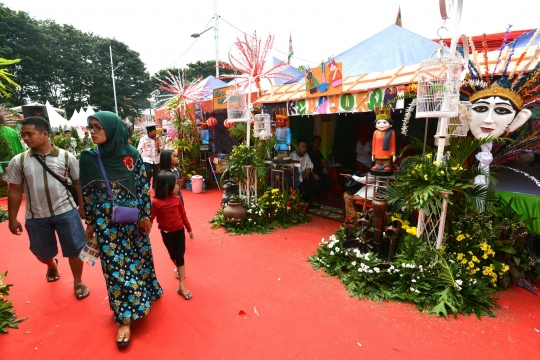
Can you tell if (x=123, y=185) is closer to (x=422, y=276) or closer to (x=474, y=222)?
(x=422, y=276)

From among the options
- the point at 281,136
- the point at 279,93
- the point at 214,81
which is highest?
the point at 214,81

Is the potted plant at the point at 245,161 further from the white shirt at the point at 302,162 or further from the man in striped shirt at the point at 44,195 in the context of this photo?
the man in striped shirt at the point at 44,195

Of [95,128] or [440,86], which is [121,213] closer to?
[95,128]

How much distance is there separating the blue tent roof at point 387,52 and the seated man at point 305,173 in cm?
174

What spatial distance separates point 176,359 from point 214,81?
393 inches

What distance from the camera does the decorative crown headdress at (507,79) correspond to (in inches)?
122

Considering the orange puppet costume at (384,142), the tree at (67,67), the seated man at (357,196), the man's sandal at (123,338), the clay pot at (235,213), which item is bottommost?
the man's sandal at (123,338)

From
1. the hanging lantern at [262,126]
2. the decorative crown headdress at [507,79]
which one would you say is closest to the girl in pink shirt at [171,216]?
the hanging lantern at [262,126]

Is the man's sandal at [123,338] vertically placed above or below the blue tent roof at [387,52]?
below

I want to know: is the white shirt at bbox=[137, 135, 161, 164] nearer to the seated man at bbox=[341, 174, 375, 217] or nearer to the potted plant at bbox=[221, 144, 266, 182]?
the potted plant at bbox=[221, 144, 266, 182]

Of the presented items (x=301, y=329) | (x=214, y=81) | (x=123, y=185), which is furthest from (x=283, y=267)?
(x=214, y=81)

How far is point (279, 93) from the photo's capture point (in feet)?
20.2

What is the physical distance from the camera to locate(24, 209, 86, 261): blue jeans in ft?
9.31

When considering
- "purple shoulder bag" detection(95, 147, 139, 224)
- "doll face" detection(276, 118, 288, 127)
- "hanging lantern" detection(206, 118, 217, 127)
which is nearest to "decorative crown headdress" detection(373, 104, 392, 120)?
"doll face" detection(276, 118, 288, 127)
